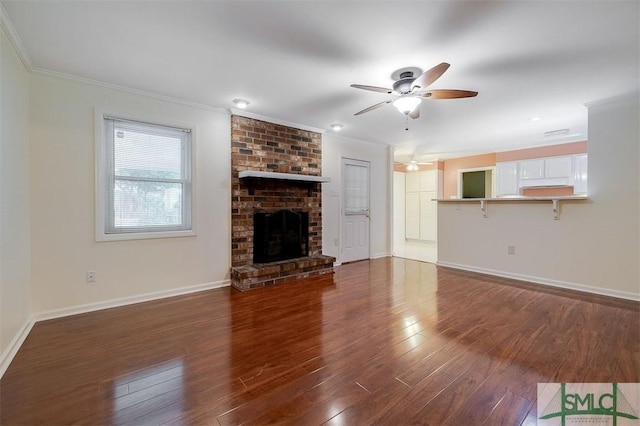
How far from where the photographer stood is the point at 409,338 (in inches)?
90.8

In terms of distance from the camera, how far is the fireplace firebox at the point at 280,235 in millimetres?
4129

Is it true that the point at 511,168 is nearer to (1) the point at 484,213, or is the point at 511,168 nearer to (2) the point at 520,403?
(1) the point at 484,213

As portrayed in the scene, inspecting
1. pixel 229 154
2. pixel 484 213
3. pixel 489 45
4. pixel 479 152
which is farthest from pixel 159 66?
pixel 479 152

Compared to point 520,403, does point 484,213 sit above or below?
above

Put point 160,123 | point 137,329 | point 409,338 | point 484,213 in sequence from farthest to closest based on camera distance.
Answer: point 484,213 < point 160,123 < point 137,329 < point 409,338

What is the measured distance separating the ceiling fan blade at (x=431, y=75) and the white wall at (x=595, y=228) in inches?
114

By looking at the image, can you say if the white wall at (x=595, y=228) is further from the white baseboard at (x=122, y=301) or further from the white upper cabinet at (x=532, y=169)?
the white baseboard at (x=122, y=301)

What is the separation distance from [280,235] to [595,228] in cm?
429

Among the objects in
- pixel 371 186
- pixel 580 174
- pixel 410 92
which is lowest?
pixel 371 186

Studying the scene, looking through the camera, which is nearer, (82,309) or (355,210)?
(82,309)

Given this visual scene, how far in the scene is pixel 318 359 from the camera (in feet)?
6.59

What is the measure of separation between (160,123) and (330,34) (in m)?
2.39

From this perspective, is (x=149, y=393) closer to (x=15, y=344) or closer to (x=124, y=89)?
(x=15, y=344)

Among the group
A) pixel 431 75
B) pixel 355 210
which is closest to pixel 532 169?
pixel 355 210
